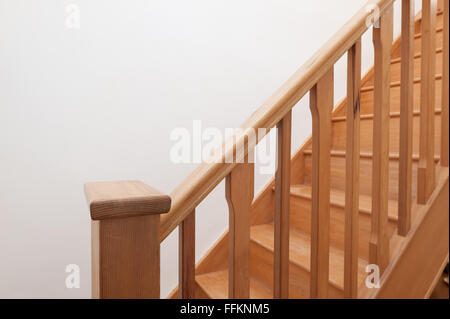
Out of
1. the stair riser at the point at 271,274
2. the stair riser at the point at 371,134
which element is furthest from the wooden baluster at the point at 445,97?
the stair riser at the point at 271,274

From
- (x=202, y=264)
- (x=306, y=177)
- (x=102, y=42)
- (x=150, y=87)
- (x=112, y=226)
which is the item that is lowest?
(x=202, y=264)

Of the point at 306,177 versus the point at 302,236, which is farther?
the point at 306,177

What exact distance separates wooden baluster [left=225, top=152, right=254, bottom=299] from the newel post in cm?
18

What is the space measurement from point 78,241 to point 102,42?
0.90 meters

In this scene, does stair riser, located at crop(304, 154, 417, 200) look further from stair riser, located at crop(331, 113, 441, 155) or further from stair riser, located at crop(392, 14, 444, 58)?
stair riser, located at crop(392, 14, 444, 58)

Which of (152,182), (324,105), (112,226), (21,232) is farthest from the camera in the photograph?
(152,182)

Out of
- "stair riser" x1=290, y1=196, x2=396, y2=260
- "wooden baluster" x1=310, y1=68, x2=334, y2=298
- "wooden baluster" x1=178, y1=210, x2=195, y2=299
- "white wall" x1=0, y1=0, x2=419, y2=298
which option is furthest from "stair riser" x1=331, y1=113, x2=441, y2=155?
"wooden baluster" x1=178, y1=210, x2=195, y2=299

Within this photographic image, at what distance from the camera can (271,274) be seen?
53.9 inches

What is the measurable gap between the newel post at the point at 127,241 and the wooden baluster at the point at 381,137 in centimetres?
64

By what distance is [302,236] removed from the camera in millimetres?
1480

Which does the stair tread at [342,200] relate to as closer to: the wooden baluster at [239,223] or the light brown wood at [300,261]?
the light brown wood at [300,261]

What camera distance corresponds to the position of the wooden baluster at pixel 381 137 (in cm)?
89

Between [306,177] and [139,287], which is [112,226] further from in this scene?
[306,177]

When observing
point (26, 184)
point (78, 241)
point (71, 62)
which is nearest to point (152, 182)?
point (78, 241)
